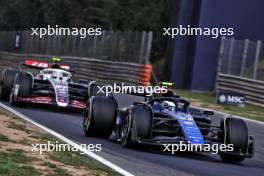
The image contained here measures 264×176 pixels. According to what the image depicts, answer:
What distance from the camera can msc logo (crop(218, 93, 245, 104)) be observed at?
25297 mm

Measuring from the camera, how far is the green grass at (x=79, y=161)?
851 cm

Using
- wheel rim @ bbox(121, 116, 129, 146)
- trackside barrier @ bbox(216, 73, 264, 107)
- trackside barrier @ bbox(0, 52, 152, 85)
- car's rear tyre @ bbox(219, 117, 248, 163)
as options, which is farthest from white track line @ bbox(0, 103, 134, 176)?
trackside barrier @ bbox(0, 52, 152, 85)

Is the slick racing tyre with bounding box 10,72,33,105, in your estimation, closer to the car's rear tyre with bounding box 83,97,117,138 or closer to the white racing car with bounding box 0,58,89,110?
the white racing car with bounding box 0,58,89,110

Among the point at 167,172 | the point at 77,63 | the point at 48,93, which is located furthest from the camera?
the point at 77,63

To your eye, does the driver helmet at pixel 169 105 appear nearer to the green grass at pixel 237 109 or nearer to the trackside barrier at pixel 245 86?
the green grass at pixel 237 109

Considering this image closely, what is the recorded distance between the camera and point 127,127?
449 inches

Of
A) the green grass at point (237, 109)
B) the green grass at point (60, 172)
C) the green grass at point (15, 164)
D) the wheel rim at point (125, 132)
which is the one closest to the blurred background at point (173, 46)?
the green grass at point (237, 109)

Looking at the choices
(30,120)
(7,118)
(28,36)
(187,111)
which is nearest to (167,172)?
(187,111)

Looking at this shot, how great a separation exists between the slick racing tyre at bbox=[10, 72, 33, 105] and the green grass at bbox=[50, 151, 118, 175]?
7873mm

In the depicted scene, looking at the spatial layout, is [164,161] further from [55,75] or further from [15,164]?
[55,75]

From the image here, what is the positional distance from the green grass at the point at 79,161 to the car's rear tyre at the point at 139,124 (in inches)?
57.9

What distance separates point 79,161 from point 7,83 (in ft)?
34.0

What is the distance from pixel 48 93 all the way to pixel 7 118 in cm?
407

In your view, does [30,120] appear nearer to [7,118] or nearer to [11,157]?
[7,118]
